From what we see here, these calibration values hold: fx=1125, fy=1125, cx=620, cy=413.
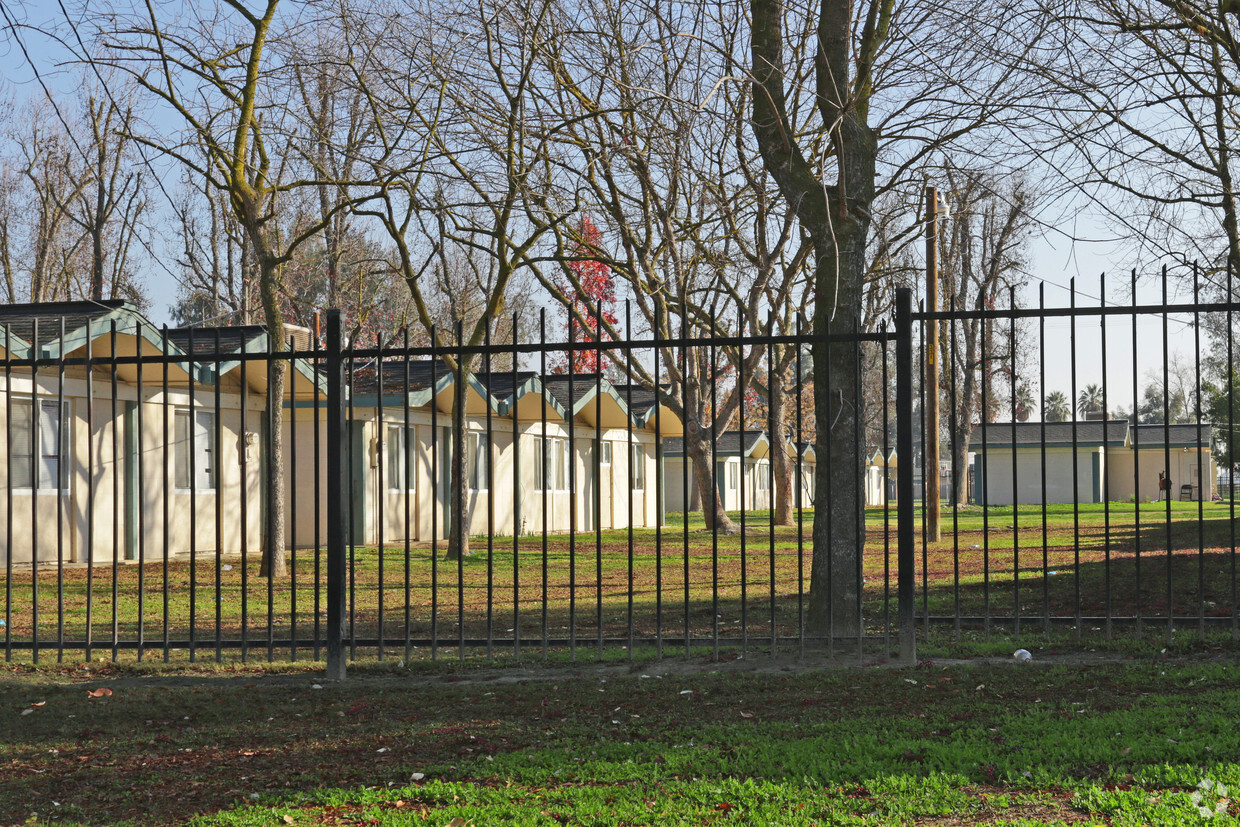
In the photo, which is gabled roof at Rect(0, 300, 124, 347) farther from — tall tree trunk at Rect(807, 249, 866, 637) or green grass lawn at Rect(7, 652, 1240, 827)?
tall tree trunk at Rect(807, 249, 866, 637)

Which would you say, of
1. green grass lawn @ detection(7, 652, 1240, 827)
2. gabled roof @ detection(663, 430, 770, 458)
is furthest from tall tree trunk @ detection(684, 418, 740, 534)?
gabled roof @ detection(663, 430, 770, 458)

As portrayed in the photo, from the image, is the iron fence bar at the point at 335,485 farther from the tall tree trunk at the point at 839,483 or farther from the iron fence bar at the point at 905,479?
the iron fence bar at the point at 905,479

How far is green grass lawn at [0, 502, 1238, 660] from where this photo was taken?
24.1 ft

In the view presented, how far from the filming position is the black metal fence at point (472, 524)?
22.9 ft

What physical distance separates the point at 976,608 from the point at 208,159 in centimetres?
1247

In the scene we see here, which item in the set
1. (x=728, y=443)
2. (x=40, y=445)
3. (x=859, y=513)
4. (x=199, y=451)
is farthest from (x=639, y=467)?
(x=859, y=513)

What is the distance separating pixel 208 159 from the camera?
1658 cm

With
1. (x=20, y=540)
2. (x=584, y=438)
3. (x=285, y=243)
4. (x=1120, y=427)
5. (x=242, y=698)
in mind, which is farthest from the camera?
(x=1120, y=427)

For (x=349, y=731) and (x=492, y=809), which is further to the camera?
(x=349, y=731)

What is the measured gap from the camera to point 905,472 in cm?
663

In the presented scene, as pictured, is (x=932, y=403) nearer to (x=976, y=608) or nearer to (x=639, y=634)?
(x=976, y=608)

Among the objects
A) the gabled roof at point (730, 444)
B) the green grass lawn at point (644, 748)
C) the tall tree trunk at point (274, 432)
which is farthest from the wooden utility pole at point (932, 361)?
the gabled roof at point (730, 444)

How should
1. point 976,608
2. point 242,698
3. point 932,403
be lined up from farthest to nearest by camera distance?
point 932,403
point 976,608
point 242,698

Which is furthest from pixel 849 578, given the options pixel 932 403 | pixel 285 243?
pixel 285 243
